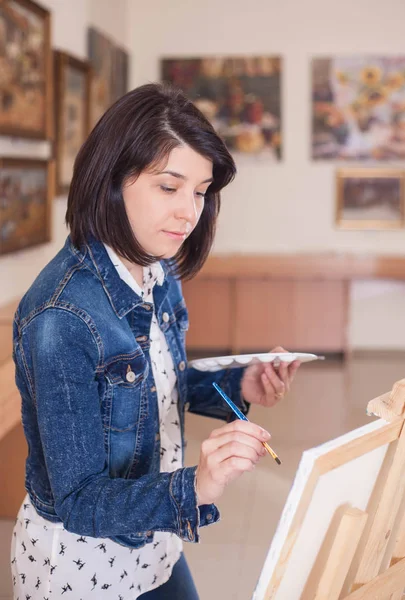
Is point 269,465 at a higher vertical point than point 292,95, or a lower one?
lower

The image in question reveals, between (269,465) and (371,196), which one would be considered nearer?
(269,465)

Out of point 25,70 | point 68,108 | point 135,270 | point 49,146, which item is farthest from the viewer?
point 68,108

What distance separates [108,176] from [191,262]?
47 cm

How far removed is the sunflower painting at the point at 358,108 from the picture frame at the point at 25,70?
3.90m

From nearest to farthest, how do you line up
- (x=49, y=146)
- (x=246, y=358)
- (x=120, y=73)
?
(x=246, y=358), (x=49, y=146), (x=120, y=73)

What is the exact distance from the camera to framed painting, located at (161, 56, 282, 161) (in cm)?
809

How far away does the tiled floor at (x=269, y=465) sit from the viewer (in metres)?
3.60

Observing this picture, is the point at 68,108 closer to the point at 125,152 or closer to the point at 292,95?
the point at 292,95

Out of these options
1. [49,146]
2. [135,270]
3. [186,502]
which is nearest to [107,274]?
[135,270]

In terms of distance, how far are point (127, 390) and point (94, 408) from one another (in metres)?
0.13

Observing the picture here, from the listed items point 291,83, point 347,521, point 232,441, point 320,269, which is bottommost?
point 320,269

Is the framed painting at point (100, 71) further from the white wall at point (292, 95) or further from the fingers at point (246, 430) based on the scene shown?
the fingers at point (246, 430)

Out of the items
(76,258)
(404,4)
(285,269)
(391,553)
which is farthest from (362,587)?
(404,4)

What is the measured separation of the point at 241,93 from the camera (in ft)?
26.6
